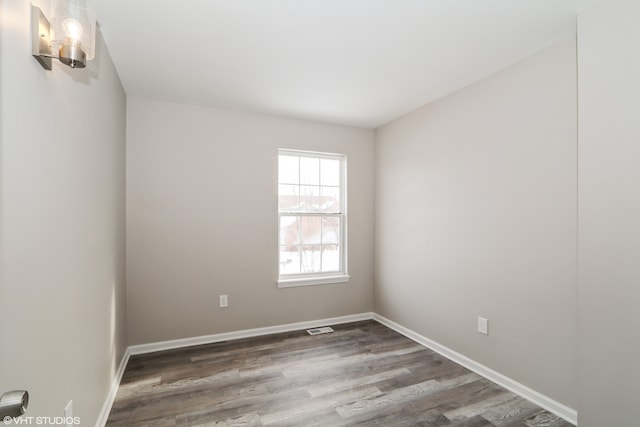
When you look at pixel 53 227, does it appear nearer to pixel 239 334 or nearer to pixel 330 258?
pixel 239 334

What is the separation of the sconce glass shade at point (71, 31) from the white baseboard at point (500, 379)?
3191mm

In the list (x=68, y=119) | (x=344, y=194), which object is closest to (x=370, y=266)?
(x=344, y=194)

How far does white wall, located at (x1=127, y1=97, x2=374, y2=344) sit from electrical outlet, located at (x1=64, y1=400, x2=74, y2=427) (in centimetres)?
174

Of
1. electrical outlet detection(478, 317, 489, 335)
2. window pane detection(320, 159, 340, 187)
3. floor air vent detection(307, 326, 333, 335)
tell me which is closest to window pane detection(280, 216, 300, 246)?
window pane detection(320, 159, 340, 187)

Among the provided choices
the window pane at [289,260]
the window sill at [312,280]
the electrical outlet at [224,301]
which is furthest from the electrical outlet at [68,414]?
the window pane at [289,260]

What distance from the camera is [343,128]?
3.97 m

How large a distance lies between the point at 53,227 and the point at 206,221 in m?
2.06

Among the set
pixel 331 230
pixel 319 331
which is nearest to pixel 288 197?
pixel 331 230

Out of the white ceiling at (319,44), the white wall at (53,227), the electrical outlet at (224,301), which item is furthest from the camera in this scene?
the electrical outlet at (224,301)

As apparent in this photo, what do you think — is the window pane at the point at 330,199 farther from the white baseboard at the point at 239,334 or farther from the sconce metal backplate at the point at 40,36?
the sconce metal backplate at the point at 40,36

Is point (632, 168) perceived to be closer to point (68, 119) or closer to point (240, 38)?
point (240, 38)

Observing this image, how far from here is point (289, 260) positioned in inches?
147

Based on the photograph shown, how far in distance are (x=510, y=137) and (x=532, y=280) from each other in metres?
1.08

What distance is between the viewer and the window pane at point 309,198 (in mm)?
3828
